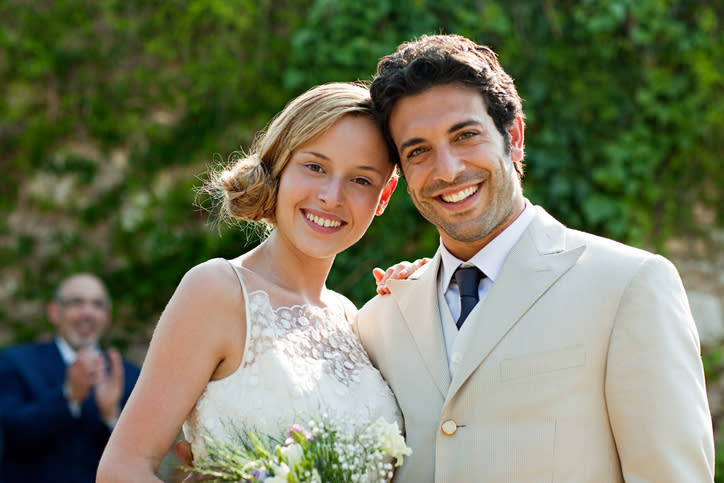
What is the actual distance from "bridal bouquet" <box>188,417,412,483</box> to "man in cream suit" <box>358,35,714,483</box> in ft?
1.10

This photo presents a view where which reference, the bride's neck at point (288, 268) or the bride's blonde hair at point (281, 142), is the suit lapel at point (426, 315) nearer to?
the bride's neck at point (288, 268)

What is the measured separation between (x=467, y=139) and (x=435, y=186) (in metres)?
0.19

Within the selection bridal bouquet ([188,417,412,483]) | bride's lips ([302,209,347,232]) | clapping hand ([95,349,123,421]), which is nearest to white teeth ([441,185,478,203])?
bride's lips ([302,209,347,232])

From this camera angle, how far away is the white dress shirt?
8.11ft

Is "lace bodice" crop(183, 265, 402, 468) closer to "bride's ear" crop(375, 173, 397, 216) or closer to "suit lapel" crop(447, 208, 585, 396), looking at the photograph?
"suit lapel" crop(447, 208, 585, 396)

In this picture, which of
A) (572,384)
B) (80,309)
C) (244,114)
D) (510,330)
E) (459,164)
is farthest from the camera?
(244,114)

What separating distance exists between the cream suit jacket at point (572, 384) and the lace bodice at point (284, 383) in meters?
0.20

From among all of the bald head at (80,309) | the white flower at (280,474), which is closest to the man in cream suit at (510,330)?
the white flower at (280,474)

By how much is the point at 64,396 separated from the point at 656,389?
3776 mm

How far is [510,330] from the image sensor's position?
7.56ft

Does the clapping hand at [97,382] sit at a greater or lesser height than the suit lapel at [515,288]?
lesser

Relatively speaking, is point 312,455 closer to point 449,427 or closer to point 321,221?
point 449,427

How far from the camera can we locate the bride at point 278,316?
2277mm

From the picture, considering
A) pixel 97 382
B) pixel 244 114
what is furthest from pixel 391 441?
pixel 244 114
